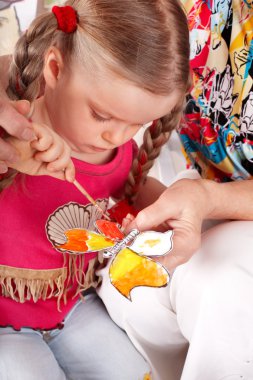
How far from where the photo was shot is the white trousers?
83 centimetres

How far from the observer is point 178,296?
0.91 m

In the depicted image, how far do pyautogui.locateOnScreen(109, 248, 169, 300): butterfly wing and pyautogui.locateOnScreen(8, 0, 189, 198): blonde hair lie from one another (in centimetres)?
25

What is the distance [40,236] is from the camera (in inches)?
37.0

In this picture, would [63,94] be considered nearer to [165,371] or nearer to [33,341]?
[33,341]

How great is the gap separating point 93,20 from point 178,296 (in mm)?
459

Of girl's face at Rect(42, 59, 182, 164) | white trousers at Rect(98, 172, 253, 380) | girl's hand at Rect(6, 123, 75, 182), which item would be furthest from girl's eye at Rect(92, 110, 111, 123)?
white trousers at Rect(98, 172, 253, 380)

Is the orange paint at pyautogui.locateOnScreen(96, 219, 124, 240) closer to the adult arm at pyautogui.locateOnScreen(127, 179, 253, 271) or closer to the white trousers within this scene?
the adult arm at pyautogui.locateOnScreen(127, 179, 253, 271)

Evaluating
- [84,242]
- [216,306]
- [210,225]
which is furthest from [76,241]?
[210,225]

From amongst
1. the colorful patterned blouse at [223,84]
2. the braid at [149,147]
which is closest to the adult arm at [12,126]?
the braid at [149,147]

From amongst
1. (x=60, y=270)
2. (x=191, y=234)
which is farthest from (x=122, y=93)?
(x=60, y=270)

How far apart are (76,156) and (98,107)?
0.49 ft

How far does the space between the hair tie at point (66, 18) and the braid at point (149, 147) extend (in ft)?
0.75

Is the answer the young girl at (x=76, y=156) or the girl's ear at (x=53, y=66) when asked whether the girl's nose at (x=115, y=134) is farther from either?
the girl's ear at (x=53, y=66)

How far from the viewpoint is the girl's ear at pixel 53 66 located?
82 cm
